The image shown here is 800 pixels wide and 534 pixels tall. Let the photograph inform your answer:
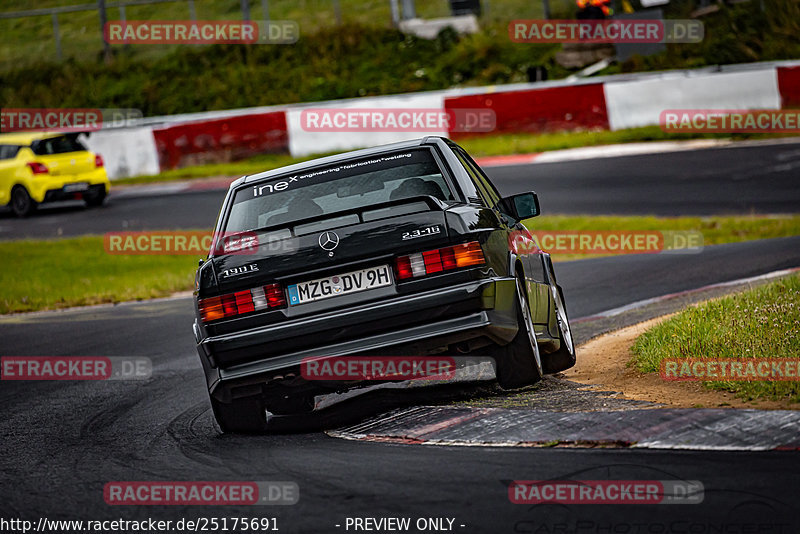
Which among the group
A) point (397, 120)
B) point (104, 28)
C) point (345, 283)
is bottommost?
point (397, 120)

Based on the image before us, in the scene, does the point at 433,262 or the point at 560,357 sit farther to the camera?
the point at 560,357

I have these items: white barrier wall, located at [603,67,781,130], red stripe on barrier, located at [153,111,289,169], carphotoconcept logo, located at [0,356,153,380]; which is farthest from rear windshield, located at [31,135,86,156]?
carphotoconcept logo, located at [0,356,153,380]

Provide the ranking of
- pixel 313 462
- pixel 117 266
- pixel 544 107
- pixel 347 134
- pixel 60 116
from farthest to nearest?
pixel 60 116 < pixel 347 134 < pixel 544 107 < pixel 117 266 < pixel 313 462

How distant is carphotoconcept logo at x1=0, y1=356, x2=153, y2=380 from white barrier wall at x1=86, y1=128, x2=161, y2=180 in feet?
62.5

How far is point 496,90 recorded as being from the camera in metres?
27.3

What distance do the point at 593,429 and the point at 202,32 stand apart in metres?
35.2

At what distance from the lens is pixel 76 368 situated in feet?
33.7

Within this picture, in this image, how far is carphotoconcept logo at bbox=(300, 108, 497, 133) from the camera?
88.5 ft

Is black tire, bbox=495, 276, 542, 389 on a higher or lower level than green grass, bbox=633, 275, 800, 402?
higher

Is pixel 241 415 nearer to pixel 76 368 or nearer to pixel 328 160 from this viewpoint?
pixel 328 160

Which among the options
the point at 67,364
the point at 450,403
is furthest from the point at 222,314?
the point at 67,364

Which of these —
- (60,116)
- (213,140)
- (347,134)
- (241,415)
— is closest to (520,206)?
(241,415)

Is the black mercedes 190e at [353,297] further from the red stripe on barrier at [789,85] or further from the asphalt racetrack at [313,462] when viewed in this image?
the red stripe on barrier at [789,85]

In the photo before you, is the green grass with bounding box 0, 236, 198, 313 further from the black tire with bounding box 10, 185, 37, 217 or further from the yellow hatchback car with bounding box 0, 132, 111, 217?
the black tire with bounding box 10, 185, 37, 217
